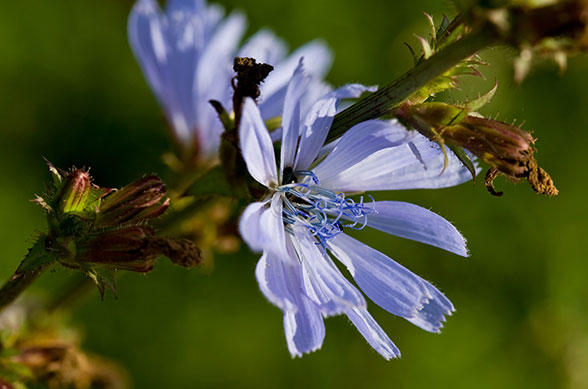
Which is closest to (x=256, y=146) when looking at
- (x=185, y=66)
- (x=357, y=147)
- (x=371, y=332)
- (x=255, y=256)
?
(x=357, y=147)

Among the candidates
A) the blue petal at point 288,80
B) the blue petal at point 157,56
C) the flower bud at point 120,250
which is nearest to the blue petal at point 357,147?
the blue petal at point 288,80

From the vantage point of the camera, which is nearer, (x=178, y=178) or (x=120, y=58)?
(x=178, y=178)

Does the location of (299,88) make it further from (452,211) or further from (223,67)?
(452,211)

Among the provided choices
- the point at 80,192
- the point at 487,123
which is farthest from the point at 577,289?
the point at 80,192

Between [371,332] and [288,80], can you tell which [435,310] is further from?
[288,80]

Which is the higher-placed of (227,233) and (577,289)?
(227,233)
